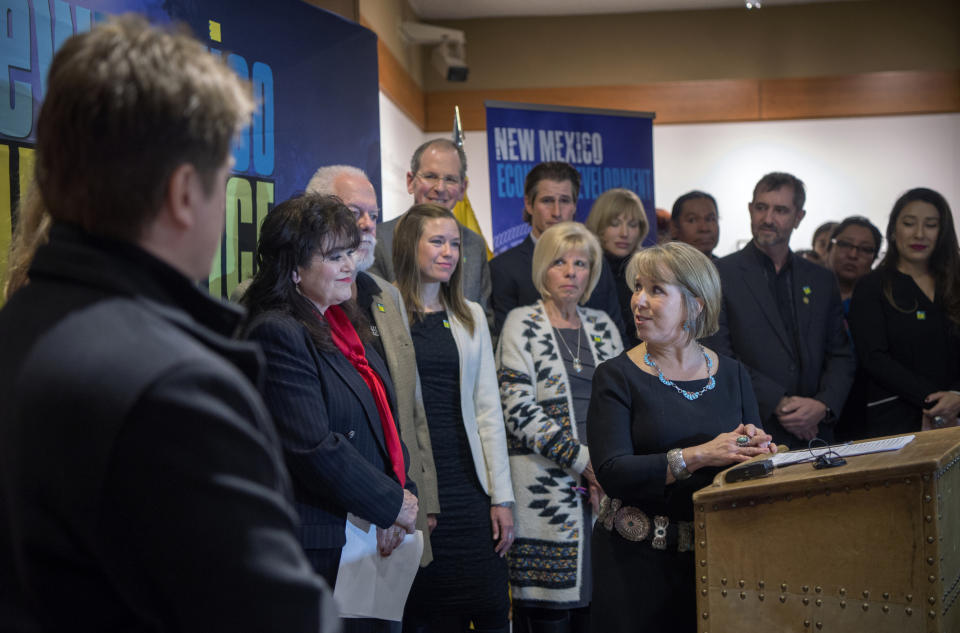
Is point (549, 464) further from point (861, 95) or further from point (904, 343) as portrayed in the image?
point (861, 95)

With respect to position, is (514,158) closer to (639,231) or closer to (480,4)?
(639,231)

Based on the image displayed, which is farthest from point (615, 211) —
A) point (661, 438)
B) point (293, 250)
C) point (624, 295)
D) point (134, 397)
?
point (134, 397)

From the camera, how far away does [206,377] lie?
2.47ft

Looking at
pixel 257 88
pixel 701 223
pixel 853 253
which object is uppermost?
pixel 257 88

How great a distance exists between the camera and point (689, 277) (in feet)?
7.32

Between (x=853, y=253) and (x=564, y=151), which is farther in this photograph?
(x=564, y=151)

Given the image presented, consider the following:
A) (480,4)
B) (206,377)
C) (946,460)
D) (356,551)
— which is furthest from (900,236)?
(480,4)

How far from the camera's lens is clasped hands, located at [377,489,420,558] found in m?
2.04

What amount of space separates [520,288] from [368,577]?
175 cm

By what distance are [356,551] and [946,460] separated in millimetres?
1223

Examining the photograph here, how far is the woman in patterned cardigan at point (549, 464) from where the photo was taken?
288 centimetres

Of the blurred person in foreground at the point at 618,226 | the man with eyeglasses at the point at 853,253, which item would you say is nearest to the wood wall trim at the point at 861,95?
the man with eyeglasses at the point at 853,253

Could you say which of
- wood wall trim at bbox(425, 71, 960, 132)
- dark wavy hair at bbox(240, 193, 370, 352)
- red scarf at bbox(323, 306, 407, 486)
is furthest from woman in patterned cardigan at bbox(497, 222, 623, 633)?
wood wall trim at bbox(425, 71, 960, 132)

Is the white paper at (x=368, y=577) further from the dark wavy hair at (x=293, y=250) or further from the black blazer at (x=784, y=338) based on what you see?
the black blazer at (x=784, y=338)
